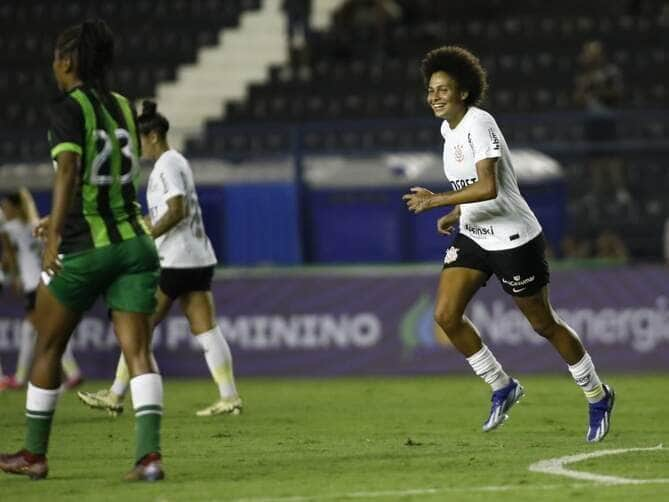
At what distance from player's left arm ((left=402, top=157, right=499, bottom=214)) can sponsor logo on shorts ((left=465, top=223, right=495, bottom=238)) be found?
364mm

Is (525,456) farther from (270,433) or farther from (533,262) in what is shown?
(270,433)

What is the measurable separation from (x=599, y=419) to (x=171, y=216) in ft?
11.8

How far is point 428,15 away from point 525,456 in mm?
16732

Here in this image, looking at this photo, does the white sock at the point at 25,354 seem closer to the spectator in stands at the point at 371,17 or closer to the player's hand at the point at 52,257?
the player's hand at the point at 52,257

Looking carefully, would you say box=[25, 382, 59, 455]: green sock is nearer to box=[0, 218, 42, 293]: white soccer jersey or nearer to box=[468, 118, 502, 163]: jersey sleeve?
box=[468, 118, 502, 163]: jersey sleeve

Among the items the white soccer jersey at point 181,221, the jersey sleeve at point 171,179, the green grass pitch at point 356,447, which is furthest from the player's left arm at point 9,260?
the jersey sleeve at point 171,179

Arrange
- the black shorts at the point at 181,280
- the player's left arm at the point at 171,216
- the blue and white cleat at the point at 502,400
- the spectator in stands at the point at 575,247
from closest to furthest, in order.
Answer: the blue and white cleat at the point at 502,400, the player's left arm at the point at 171,216, the black shorts at the point at 181,280, the spectator in stands at the point at 575,247

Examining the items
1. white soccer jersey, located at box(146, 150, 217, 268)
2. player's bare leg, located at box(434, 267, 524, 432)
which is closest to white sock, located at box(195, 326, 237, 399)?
white soccer jersey, located at box(146, 150, 217, 268)

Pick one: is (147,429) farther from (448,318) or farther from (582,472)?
(448,318)

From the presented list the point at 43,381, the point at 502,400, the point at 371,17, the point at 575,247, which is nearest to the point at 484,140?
the point at 502,400

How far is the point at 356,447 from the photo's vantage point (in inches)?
387

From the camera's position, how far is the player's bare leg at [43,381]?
8039 millimetres

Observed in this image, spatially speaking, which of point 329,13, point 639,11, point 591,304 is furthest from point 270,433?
point 329,13

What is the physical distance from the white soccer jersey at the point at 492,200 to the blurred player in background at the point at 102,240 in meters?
2.41
